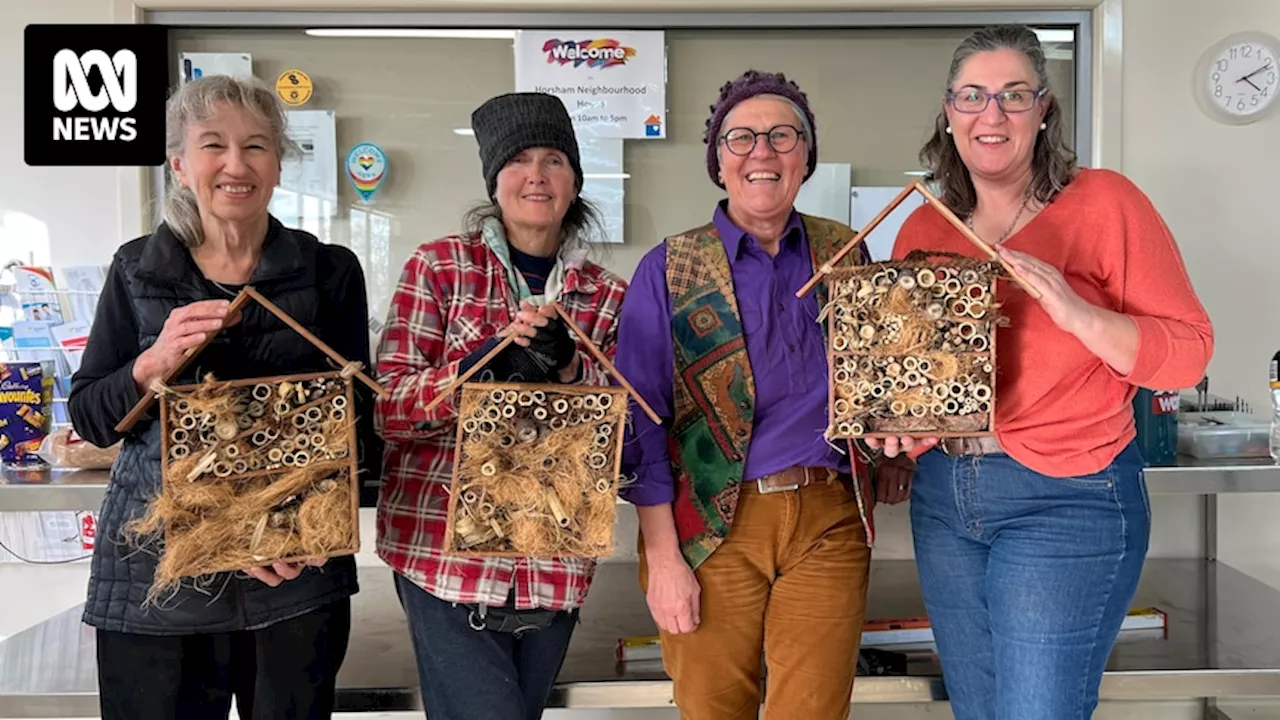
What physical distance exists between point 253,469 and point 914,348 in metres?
0.98

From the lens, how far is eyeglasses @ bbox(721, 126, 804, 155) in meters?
1.45

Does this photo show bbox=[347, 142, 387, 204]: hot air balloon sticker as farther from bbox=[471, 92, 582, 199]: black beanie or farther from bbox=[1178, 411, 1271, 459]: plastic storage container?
bbox=[1178, 411, 1271, 459]: plastic storage container

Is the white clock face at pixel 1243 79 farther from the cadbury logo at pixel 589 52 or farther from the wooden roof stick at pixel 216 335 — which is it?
the wooden roof stick at pixel 216 335

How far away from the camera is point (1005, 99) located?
53.6 inches

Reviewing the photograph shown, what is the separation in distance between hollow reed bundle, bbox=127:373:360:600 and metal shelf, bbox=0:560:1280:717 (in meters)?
0.71

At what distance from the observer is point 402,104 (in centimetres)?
248

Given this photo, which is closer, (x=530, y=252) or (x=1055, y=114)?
(x=1055, y=114)

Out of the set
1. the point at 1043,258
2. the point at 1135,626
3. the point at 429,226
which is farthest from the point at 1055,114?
the point at 429,226

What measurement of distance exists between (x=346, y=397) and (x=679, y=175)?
1409 mm

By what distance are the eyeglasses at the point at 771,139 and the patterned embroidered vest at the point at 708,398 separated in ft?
0.49

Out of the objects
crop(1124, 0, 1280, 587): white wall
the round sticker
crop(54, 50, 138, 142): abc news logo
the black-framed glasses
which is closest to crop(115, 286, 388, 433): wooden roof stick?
the black-framed glasses

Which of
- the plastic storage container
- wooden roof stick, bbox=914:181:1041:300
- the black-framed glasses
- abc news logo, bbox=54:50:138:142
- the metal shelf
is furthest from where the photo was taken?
abc news logo, bbox=54:50:138:142

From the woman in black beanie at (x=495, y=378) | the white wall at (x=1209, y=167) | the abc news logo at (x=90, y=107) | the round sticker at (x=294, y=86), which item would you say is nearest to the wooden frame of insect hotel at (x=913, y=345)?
the woman in black beanie at (x=495, y=378)

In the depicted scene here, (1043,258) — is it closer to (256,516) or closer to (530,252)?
(530,252)
